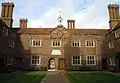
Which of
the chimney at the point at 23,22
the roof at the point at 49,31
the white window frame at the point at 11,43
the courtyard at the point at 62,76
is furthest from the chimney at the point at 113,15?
the white window frame at the point at 11,43

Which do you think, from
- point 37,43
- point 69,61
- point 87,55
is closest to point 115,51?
point 87,55

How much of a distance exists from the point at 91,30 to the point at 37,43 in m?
11.7

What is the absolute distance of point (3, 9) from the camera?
39.2m

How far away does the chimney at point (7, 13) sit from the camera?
127 feet

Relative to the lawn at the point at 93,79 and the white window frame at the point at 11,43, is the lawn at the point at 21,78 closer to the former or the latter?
the lawn at the point at 93,79

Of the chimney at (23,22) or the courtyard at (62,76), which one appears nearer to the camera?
the courtyard at (62,76)

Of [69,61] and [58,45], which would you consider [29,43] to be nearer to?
[58,45]

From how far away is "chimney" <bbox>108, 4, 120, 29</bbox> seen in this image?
39.4 meters

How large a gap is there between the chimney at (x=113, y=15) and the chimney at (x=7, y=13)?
65.9 ft

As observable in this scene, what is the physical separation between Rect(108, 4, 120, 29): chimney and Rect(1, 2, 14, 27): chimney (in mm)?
20080

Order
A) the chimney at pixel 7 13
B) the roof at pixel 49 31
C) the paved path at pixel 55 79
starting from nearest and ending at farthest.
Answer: the paved path at pixel 55 79 < the chimney at pixel 7 13 < the roof at pixel 49 31

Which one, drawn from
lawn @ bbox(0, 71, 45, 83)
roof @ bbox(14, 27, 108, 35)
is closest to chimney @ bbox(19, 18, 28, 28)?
roof @ bbox(14, 27, 108, 35)

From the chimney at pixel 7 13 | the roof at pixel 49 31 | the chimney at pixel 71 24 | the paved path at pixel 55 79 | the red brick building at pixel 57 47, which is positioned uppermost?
the chimney at pixel 7 13

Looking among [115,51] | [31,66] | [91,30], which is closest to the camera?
[115,51]
